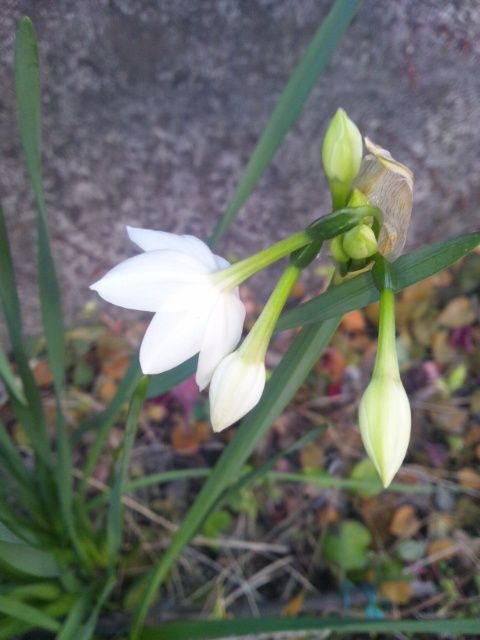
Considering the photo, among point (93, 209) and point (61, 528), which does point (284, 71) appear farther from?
point (61, 528)

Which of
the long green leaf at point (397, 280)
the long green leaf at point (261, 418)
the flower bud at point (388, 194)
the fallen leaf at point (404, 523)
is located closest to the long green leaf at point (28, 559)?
the long green leaf at point (261, 418)

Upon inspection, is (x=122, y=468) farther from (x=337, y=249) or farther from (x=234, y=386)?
(x=337, y=249)

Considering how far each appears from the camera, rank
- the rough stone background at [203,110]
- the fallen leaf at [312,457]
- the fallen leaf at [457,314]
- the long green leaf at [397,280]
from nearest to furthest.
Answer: the long green leaf at [397,280], the rough stone background at [203,110], the fallen leaf at [312,457], the fallen leaf at [457,314]

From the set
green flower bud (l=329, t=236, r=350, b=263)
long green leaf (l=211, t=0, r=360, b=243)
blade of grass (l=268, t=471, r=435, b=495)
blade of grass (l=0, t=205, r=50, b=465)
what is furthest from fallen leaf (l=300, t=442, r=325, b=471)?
green flower bud (l=329, t=236, r=350, b=263)

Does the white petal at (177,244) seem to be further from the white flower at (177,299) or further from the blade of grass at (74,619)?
the blade of grass at (74,619)

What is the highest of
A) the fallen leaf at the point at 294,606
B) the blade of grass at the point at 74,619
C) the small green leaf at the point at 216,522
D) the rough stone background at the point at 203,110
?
the rough stone background at the point at 203,110

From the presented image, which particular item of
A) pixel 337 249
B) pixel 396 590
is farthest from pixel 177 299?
pixel 396 590

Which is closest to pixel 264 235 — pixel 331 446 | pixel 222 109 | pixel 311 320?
pixel 222 109

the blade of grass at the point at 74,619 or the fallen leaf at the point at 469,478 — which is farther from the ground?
the fallen leaf at the point at 469,478
